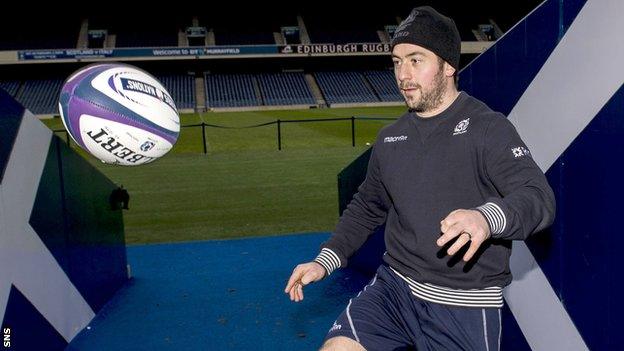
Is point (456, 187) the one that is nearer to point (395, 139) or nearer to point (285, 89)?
point (395, 139)

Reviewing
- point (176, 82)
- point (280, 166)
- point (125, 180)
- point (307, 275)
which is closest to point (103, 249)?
point (307, 275)

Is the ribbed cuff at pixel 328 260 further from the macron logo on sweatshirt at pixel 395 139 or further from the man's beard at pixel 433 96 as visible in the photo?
the man's beard at pixel 433 96

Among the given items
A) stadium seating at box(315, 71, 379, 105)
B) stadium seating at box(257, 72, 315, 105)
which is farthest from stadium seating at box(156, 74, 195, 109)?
stadium seating at box(315, 71, 379, 105)

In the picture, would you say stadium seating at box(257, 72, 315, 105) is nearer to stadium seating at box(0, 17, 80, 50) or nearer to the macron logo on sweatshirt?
stadium seating at box(0, 17, 80, 50)

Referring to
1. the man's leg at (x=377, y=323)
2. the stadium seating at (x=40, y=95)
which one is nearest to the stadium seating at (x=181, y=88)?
the stadium seating at (x=40, y=95)

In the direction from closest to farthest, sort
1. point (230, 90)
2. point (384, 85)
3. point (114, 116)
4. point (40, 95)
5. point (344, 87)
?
point (114, 116), point (40, 95), point (230, 90), point (344, 87), point (384, 85)

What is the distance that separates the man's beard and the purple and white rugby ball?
2.16 meters

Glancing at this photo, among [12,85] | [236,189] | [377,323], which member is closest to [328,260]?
[377,323]

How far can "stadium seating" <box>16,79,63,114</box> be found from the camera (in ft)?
120

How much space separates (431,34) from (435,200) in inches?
25.3

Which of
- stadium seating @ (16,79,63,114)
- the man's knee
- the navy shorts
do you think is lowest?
stadium seating @ (16,79,63,114)

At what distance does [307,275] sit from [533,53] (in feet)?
4.58

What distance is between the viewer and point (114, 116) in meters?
3.74

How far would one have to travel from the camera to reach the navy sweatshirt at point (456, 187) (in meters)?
1.89
